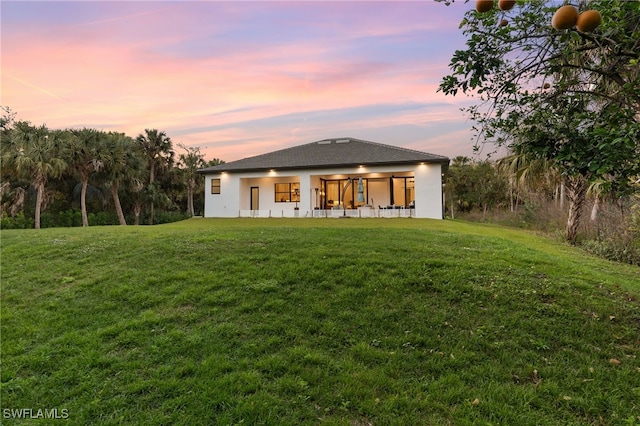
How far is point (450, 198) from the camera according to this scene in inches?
1375

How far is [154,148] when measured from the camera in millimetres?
27625

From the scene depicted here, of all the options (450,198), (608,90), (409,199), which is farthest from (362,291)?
(450,198)

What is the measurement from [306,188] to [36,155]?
647 inches

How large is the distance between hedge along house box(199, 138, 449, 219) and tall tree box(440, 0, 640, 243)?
14.6m

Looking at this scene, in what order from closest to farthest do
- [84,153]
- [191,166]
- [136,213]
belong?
[84,153] → [136,213] → [191,166]

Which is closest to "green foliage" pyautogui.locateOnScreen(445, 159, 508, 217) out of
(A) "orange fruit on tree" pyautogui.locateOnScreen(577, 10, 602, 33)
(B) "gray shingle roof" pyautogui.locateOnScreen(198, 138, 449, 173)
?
(B) "gray shingle roof" pyautogui.locateOnScreen(198, 138, 449, 173)

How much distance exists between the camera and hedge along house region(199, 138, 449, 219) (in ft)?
62.7

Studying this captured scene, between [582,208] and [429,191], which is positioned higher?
[429,191]

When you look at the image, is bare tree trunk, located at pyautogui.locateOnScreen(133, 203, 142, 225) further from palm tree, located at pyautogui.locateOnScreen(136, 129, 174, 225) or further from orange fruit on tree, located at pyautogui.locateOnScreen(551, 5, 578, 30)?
orange fruit on tree, located at pyautogui.locateOnScreen(551, 5, 578, 30)

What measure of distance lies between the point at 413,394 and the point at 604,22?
3978mm

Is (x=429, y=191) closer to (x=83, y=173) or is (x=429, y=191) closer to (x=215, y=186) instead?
(x=215, y=186)

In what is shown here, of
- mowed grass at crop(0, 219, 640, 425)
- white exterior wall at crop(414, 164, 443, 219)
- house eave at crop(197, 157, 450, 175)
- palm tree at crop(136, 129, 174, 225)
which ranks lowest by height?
mowed grass at crop(0, 219, 640, 425)

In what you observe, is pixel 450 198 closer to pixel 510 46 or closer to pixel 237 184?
pixel 237 184

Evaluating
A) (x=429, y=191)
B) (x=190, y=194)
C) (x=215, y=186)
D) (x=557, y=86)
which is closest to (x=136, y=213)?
(x=190, y=194)
